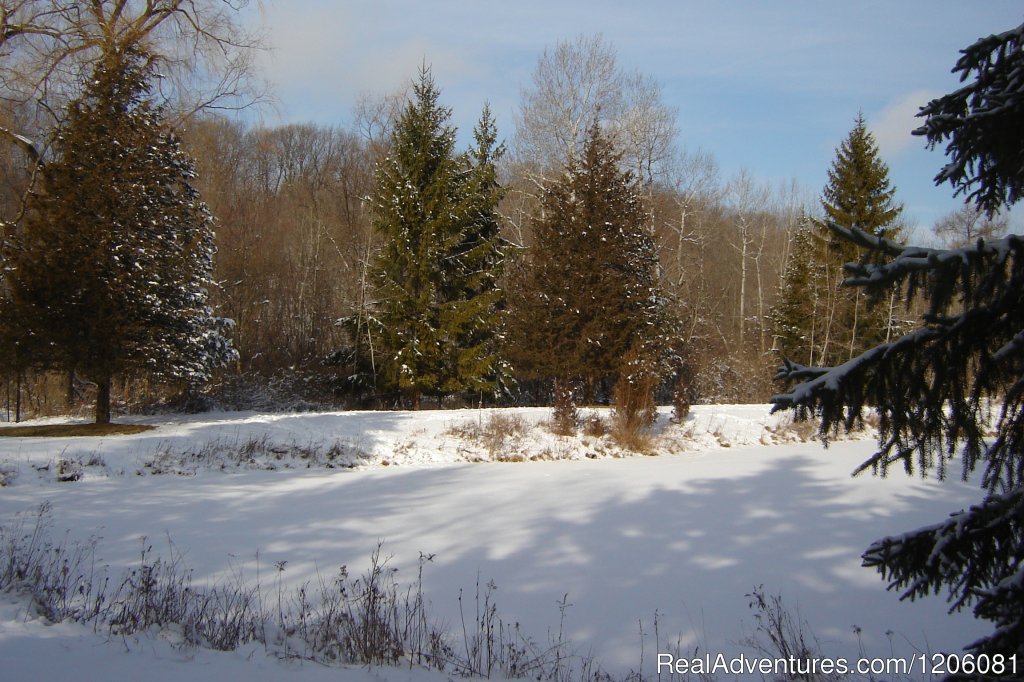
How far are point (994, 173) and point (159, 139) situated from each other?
56.8ft

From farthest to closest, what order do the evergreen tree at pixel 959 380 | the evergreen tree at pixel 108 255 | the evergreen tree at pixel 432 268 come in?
the evergreen tree at pixel 432 268, the evergreen tree at pixel 108 255, the evergreen tree at pixel 959 380

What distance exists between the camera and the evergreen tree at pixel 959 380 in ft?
7.74

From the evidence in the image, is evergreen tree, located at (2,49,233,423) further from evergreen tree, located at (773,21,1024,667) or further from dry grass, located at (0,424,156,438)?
evergreen tree, located at (773,21,1024,667)

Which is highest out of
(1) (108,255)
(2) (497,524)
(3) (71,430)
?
(1) (108,255)

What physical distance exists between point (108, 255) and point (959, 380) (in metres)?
15.7

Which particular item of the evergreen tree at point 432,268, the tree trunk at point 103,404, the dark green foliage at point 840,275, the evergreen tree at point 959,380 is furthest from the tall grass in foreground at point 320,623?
the dark green foliage at point 840,275

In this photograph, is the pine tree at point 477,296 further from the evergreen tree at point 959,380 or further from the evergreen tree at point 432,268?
the evergreen tree at point 959,380

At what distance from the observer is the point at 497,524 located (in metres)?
9.03

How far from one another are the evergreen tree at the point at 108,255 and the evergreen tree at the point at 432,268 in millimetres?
8088

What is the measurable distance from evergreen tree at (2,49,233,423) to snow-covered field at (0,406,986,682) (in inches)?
86.0

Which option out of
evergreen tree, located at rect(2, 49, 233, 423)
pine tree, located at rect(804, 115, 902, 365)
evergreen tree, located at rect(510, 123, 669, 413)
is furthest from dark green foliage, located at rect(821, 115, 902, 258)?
evergreen tree, located at rect(2, 49, 233, 423)

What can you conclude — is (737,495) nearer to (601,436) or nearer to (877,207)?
(601,436)

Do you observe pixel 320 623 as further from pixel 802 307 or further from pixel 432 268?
pixel 802 307

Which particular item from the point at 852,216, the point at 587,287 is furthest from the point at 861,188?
the point at 587,287
